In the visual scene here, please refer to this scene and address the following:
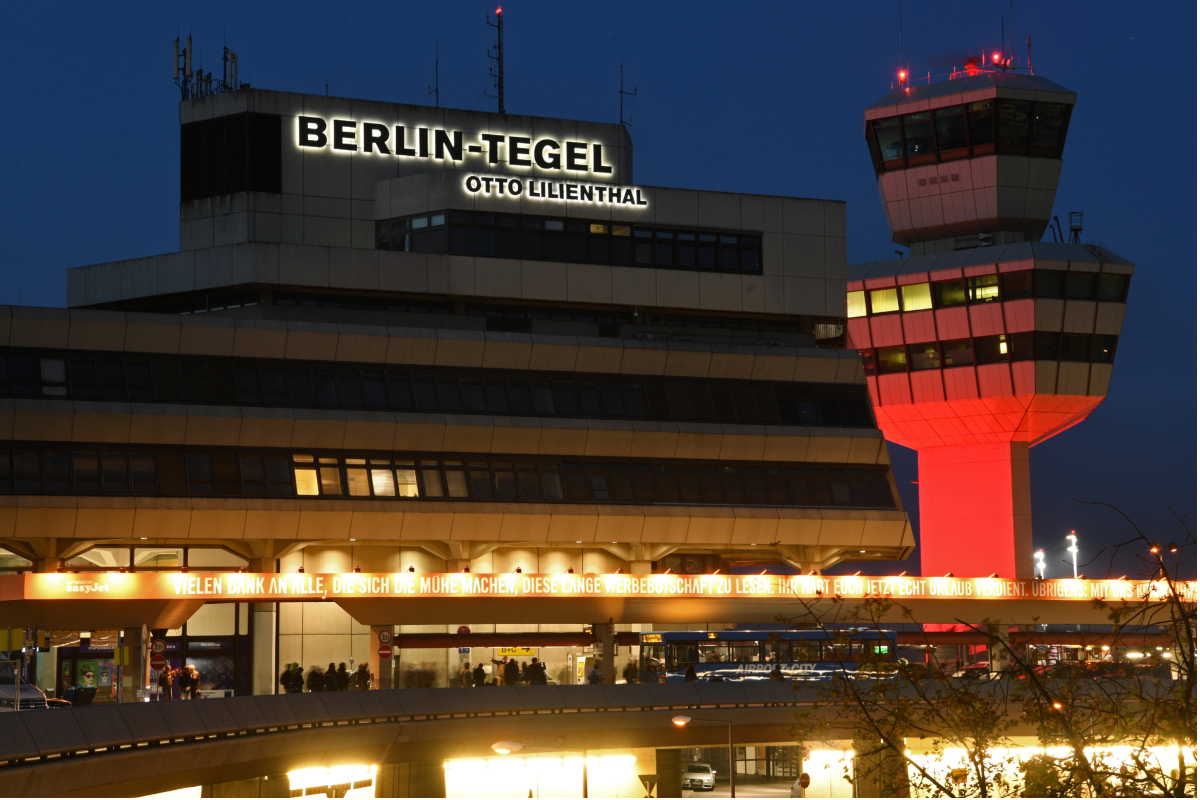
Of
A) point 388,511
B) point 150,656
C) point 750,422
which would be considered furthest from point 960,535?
point 150,656

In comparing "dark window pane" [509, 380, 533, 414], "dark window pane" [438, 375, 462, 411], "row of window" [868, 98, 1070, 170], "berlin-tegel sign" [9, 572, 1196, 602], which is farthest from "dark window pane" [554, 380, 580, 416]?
"row of window" [868, 98, 1070, 170]

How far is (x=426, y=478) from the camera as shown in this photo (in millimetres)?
52438

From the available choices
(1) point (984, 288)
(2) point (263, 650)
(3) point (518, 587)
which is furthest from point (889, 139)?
(2) point (263, 650)

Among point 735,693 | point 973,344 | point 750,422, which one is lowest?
point 735,693

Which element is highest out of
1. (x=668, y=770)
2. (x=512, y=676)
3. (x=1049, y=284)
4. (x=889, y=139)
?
(x=889, y=139)

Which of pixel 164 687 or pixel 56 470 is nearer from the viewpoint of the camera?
pixel 164 687

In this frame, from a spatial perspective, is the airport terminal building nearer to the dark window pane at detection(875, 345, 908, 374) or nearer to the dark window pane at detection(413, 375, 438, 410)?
the dark window pane at detection(413, 375, 438, 410)

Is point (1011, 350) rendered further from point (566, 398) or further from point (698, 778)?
point (566, 398)

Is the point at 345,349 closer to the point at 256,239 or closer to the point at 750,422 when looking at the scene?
the point at 256,239

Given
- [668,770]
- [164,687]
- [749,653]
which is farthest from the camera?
[749,653]

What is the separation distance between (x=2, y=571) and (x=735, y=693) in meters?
24.8

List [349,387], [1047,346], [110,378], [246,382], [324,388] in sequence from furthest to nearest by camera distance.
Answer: [1047,346] < [349,387] < [324,388] < [246,382] < [110,378]

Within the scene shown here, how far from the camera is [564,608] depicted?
52.9m

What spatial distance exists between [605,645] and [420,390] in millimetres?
11226
